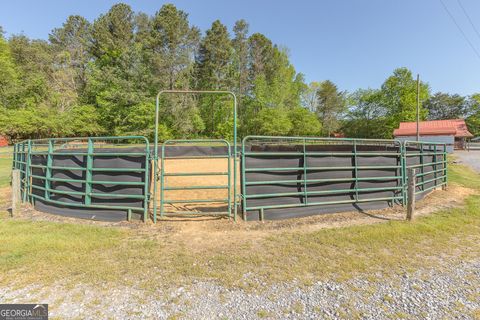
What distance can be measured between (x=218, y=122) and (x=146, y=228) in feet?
107

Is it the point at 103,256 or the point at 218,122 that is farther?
the point at 218,122

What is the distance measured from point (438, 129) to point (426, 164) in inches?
1344

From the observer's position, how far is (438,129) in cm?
3191

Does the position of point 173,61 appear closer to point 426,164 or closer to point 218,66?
point 218,66

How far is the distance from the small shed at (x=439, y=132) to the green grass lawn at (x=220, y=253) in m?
34.1

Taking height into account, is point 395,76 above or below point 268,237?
above

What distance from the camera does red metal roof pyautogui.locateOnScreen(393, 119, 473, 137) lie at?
3086 cm

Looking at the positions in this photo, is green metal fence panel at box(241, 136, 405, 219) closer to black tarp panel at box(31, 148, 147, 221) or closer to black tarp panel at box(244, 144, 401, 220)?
black tarp panel at box(244, 144, 401, 220)

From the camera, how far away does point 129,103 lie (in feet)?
95.6

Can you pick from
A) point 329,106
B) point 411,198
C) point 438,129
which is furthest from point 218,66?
point 411,198

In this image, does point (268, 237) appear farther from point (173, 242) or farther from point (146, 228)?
point (146, 228)

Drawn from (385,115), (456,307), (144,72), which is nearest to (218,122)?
(144,72)

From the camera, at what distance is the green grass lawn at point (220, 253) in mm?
2787

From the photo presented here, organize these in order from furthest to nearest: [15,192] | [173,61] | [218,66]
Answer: [218,66]
[173,61]
[15,192]
